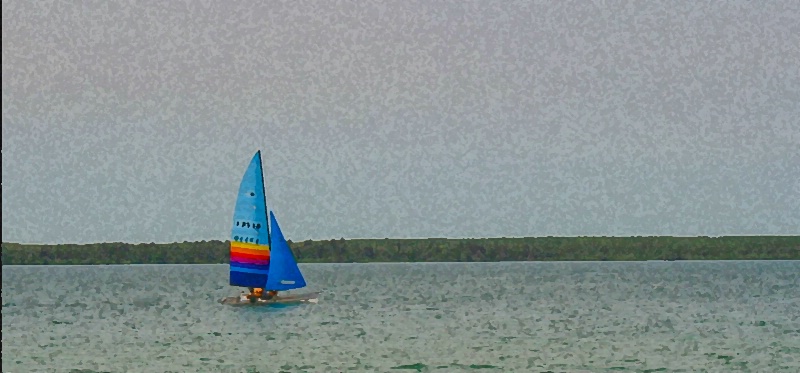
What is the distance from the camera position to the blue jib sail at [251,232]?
67.3 meters

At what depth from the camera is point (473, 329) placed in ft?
186

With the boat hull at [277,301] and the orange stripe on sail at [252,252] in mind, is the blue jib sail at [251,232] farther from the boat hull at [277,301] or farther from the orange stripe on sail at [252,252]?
the boat hull at [277,301]

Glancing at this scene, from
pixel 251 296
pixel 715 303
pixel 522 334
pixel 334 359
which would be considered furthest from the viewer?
pixel 715 303

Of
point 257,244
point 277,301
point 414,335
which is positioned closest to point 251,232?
point 257,244

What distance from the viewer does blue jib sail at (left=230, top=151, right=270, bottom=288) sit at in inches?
2650

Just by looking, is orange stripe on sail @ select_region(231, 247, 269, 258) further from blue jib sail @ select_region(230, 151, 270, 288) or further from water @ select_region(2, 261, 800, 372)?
water @ select_region(2, 261, 800, 372)

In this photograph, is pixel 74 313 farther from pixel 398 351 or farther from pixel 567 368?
pixel 567 368

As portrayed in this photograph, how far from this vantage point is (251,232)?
68.0 m

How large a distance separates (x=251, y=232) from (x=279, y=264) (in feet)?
8.23

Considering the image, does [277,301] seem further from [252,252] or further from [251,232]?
[251,232]

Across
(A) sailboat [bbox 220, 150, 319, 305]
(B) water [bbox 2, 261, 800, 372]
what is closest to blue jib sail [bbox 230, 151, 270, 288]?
(A) sailboat [bbox 220, 150, 319, 305]

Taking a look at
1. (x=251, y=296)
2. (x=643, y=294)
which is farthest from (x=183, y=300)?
(x=643, y=294)

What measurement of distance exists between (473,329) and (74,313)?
30970 mm

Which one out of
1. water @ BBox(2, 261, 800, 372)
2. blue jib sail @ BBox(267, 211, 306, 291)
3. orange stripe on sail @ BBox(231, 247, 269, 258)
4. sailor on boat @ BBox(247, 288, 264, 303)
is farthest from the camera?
sailor on boat @ BBox(247, 288, 264, 303)
